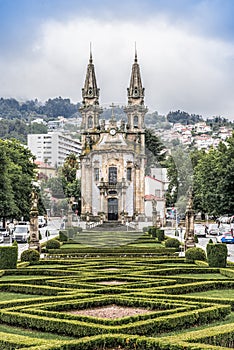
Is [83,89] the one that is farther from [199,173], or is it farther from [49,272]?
[49,272]

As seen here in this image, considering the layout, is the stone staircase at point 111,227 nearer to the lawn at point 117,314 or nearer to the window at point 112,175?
the window at point 112,175

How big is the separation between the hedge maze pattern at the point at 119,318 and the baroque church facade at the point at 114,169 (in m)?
61.2

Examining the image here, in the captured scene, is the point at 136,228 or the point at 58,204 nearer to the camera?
the point at 58,204

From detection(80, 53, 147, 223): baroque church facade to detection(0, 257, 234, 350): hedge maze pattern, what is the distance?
61179mm

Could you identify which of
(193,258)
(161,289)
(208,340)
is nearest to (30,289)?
(161,289)

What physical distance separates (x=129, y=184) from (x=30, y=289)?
68.4 m

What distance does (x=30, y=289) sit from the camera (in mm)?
20219

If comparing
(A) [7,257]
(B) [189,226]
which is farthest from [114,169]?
(A) [7,257]

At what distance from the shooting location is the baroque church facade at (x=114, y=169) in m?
85.6

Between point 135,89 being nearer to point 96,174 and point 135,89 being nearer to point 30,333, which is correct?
point 96,174

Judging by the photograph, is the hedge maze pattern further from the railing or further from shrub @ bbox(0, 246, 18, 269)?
the railing

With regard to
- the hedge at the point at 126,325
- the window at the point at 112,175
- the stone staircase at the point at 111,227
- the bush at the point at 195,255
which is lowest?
the hedge at the point at 126,325

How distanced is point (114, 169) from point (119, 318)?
7475 cm

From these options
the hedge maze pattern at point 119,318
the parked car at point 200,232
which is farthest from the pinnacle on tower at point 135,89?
the hedge maze pattern at point 119,318
